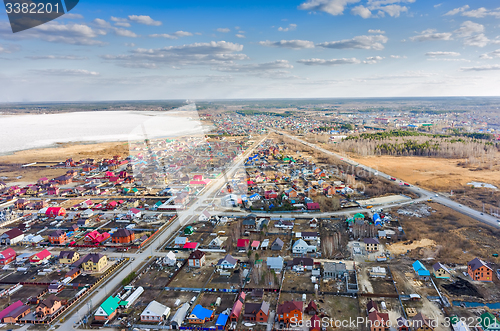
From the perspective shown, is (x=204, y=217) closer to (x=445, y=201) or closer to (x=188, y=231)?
(x=188, y=231)

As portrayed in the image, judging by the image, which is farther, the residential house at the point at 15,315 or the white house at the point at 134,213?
the white house at the point at 134,213

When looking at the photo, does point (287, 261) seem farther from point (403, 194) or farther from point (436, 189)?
point (436, 189)

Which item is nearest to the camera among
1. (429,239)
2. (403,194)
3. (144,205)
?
(429,239)

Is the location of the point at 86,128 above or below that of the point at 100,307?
above

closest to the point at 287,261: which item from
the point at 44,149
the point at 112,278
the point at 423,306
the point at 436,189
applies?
the point at 423,306

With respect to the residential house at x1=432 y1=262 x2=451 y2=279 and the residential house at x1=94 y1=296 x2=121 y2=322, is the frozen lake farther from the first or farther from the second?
the residential house at x1=432 y1=262 x2=451 y2=279

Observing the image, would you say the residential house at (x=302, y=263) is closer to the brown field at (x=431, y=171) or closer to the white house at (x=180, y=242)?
the white house at (x=180, y=242)

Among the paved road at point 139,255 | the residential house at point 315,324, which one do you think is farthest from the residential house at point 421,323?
the paved road at point 139,255
